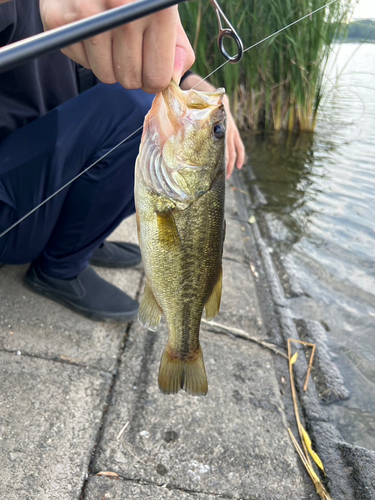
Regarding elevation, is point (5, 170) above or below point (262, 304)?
above

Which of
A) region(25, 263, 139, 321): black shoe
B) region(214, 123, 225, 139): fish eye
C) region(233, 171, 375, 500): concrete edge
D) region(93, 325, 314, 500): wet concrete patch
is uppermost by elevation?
region(214, 123, 225, 139): fish eye

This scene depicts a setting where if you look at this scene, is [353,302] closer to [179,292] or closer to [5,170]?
[179,292]

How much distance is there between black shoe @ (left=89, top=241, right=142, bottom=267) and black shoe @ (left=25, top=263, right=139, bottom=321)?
1.24ft

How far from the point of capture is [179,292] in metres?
1.51

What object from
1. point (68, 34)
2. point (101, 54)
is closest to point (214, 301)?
point (101, 54)

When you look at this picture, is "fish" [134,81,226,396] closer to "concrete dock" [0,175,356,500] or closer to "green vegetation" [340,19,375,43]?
"concrete dock" [0,175,356,500]

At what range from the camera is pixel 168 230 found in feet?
4.62

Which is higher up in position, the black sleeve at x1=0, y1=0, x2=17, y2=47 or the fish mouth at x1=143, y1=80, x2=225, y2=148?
the black sleeve at x1=0, y1=0, x2=17, y2=47

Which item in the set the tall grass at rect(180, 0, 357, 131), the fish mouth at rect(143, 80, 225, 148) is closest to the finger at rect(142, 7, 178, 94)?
the fish mouth at rect(143, 80, 225, 148)

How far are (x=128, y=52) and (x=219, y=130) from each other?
46 cm

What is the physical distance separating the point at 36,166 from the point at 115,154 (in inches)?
13.3

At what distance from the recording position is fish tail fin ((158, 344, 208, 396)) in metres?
1.53

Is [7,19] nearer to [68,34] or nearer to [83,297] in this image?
[68,34]

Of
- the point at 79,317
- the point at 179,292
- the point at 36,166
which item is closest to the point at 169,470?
the point at 179,292
